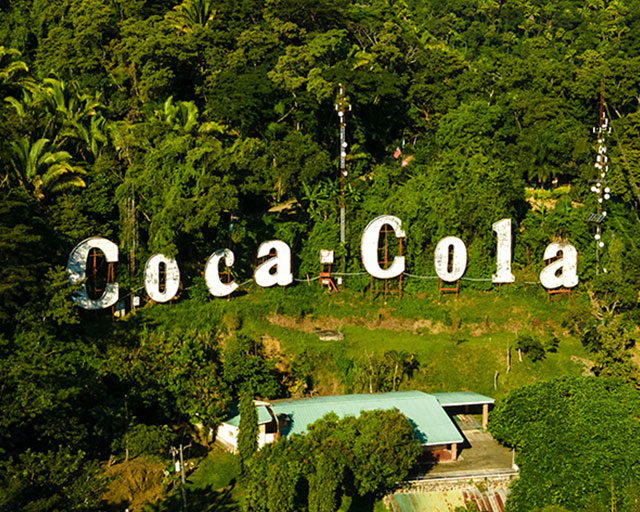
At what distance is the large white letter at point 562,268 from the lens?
149ft

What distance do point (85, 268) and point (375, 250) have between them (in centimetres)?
1693

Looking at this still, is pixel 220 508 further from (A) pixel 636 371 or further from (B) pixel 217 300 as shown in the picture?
(A) pixel 636 371

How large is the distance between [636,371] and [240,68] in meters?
35.6

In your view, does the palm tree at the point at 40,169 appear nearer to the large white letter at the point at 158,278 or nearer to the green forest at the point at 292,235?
the green forest at the point at 292,235

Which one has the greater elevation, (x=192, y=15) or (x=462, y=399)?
(x=192, y=15)

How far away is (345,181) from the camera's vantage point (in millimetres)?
49969

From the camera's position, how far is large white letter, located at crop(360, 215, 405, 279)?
4447cm

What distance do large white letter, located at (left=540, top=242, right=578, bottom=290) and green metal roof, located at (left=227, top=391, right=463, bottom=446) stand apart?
46.5 feet

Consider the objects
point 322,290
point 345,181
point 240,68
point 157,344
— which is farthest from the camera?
point 240,68

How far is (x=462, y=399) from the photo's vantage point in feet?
120

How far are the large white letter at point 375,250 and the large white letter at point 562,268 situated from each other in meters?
9.14

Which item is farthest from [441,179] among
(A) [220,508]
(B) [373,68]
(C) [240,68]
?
(A) [220,508]

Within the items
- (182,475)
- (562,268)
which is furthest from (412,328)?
(182,475)

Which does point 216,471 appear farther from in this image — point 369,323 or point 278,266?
point 369,323
